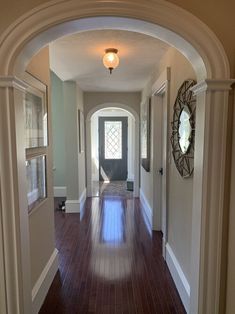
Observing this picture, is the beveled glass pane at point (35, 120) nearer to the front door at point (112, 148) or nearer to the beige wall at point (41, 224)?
the beige wall at point (41, 224)

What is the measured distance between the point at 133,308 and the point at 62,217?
2.63 metres

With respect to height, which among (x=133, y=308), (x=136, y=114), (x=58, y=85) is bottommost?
(x=133, y=308)

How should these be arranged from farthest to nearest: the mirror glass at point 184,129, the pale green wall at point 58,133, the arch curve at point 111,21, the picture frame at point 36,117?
the pale green wall at point 58,133
the mirror glass at point 184,129
the picture frame at point 36,117
the arch curve at point 111,21

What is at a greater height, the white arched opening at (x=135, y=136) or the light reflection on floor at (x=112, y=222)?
the white arched opening at (x=135, y=136)

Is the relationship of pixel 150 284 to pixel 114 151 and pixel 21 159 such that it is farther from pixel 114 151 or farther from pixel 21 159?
pixel 114 151

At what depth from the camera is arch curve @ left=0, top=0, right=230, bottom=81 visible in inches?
50.8

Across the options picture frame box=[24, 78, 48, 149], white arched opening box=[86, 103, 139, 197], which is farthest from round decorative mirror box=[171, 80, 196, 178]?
white arched opening box=[86, 103, 139, 197]

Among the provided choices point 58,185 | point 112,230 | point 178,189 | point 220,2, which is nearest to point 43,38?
point 220,2

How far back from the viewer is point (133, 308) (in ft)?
6.84

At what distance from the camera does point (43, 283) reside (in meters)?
2.15

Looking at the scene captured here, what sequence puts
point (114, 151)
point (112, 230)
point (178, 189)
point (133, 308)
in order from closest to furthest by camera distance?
point (133, 308) → point (178, 189) → point (112, 230) → point (114, 151)

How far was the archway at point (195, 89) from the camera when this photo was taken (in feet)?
4.27

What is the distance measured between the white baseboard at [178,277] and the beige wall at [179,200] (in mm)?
59

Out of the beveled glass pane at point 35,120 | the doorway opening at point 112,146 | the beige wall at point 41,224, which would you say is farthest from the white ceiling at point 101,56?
the doorway opening at point 112,146
